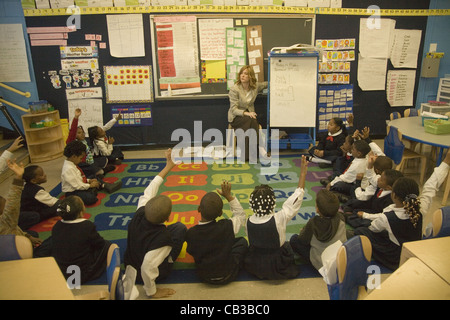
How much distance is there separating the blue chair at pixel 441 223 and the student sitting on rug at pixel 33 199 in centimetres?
305

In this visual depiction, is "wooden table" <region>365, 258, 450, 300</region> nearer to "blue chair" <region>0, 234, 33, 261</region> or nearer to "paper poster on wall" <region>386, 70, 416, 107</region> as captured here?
"blue chair" <region>0, 234, 33, 261</region>

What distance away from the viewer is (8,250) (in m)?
1.74

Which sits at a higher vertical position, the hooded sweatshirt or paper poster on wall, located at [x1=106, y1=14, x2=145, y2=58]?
paper poster on wall, located at [x1=106, y1=14, x2=145, y2=58]

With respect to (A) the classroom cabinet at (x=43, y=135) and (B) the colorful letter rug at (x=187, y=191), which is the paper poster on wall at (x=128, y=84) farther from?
(B) the colorful letter rug at (x=187, y=191)

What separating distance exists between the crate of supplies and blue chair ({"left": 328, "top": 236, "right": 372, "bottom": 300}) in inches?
111

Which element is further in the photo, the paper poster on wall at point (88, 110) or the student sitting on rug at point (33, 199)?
the paper poster on wall at point (88, 110)

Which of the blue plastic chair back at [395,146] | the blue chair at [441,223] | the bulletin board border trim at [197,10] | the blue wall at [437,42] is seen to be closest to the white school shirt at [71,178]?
the bulletin board border trim at [197,10]

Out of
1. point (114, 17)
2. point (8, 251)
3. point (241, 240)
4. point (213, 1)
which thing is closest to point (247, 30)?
point (213, 1)

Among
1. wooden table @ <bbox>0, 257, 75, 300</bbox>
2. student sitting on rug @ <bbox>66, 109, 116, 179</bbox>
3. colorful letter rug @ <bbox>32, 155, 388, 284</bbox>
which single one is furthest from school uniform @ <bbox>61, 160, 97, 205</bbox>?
wooden table @ <bbox>0, 257, 75, 300</bbox>

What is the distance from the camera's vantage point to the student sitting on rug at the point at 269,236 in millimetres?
2303

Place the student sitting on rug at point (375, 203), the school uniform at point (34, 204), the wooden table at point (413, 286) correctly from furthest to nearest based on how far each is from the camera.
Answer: the school uniform at point (34, 204) < the student sitting on rug at point (375, 203) < the wooden table at point (413, 286)

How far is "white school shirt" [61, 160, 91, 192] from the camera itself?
11.3ft

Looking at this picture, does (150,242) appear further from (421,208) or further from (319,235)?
(421,208)

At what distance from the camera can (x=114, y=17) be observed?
16.6 feet
